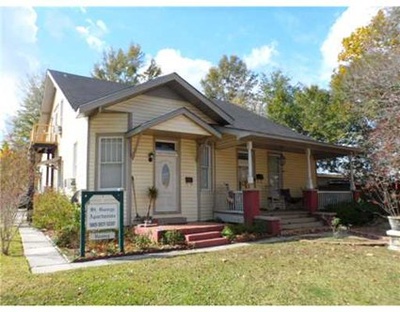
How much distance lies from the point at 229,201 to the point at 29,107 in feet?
81.2

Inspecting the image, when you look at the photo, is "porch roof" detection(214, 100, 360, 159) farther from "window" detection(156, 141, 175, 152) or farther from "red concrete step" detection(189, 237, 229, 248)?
"red concrete step" detection(189, 237, 229, 248)

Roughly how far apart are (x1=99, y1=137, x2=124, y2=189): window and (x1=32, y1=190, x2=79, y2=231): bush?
125 cm

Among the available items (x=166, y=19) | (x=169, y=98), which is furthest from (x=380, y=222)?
(x=166, y=19)

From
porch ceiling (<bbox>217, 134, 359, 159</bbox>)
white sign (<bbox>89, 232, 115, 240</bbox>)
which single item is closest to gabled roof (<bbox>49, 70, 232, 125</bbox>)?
porch ceiling (<bbox>217, 134, 359, 159</bbox>)

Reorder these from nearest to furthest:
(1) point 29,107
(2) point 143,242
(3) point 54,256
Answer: (3) point 54,256 → (2) point 143,242 → (1) point 29,107

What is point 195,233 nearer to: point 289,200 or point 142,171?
point 142,171

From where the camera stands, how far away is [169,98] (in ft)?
41.8

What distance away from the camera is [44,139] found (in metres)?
17.5

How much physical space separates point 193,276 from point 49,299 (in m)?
2.26

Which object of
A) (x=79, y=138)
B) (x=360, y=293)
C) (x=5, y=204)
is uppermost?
(x=79, y=138)

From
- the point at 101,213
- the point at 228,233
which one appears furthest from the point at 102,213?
the point at 228,233

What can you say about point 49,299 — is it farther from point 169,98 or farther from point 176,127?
point 169,98

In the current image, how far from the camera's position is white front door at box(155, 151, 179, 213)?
1185 cm

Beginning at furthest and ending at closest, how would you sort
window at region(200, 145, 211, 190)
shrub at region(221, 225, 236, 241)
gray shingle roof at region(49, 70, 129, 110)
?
window at region(200, 145, 211, 190), gray shingle roof at region(49, 70, 129, 110), shrub at region(221, 225, 236, 241)
